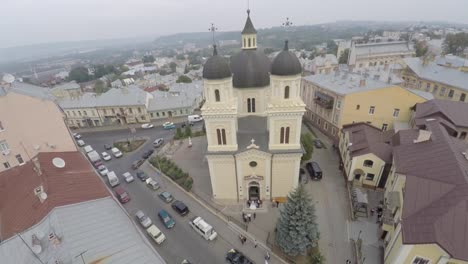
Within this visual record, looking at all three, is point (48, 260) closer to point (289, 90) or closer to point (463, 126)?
point (289, 90)

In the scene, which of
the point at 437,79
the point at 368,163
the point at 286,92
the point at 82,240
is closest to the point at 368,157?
the point at 368,163

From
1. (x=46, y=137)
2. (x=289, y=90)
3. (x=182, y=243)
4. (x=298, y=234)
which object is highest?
(x=289, y=90)

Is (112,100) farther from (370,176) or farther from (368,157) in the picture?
(370,176)

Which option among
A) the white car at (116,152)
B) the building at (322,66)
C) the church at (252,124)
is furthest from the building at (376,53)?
the white car at (116,152)

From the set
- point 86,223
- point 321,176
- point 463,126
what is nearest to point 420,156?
point 321,176

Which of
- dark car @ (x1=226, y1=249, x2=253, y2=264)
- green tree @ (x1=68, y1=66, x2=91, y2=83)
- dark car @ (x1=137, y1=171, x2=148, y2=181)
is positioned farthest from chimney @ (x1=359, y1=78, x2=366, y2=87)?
green tree @ (x1=68, y1=66, x2=91, y2=83)

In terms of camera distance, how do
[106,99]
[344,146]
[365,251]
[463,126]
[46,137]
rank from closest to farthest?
[365,251]
[46,137]
[463,126]
[344,146]
[106,99]

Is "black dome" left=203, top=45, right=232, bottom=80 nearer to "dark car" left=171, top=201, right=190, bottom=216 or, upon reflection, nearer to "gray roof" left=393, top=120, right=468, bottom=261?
"dark car" left=171, top=201, right=190, bottom=216
